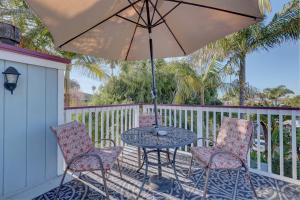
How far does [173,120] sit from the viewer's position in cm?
434

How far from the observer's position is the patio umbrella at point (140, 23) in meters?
2.08


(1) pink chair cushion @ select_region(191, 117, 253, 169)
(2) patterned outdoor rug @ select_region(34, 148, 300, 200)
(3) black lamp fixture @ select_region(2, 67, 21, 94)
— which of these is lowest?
(2) patterned outdoor rug @ select_region(34, 148, 300, 200)

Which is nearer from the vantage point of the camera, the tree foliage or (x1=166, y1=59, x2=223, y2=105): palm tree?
(x1=166, y1=59, x2=223, y2=105): palm tree

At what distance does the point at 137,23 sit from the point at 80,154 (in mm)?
1919

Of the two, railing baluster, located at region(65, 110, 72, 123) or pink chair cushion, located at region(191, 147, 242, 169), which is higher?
railing baluster, located at region(65, 110, 72, 123)

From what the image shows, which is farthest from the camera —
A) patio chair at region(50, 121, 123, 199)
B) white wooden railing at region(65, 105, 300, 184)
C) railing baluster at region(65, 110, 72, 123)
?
white wooden railing at region(65, 105, 300, 184)

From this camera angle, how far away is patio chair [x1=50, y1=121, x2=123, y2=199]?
2186 mm

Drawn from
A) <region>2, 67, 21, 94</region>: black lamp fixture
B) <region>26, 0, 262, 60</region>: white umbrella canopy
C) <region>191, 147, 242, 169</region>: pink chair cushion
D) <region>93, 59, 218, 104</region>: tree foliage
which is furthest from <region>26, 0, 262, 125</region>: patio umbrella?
<region>93, 59, 218, 104</region>: tree foliage

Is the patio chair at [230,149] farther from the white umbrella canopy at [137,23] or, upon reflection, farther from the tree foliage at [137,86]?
the tree foliage at [137,86]

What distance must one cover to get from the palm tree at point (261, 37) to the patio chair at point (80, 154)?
17.1ft

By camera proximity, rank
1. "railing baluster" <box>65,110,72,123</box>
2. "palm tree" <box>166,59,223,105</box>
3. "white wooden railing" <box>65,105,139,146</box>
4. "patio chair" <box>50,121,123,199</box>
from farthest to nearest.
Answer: "palm tree" <box>166,59,223,105</box>
"white wooden railing" <box>65,105,139,146</box>
"railing baluster" <box>65,110,72,123</box>
"patio chair" <box>50,121,123,199</box>

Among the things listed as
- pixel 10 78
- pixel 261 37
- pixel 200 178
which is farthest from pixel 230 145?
pixel 261 37

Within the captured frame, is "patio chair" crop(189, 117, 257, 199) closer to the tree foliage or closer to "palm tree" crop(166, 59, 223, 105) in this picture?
"palm tree" crop(166, 59, 223, 105)

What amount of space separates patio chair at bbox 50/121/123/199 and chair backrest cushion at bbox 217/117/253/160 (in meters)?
1.48
